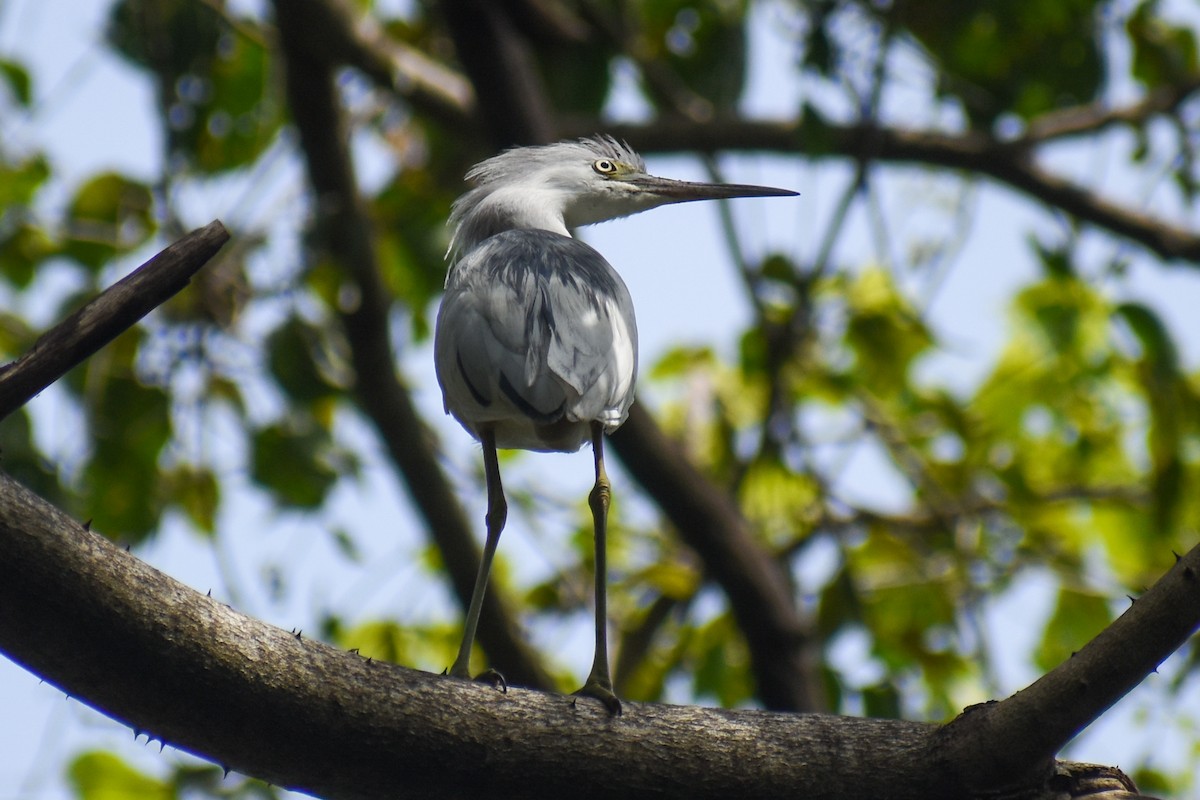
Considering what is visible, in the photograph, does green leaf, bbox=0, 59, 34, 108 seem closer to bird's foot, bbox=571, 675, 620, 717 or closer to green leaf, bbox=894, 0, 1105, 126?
green leaf, bbox=894, 0, 1105, 126

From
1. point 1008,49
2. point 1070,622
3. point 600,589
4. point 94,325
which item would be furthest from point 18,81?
point 1070,622

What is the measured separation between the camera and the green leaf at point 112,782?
5.82 meters

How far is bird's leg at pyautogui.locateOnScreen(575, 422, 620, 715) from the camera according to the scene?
3.38 metres

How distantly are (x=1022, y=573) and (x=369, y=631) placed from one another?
147 inches

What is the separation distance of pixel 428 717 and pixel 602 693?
508 millimetres

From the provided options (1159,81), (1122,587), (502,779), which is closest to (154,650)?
(502,779)

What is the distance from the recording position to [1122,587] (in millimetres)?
6809

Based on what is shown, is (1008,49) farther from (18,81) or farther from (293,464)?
(18,81)

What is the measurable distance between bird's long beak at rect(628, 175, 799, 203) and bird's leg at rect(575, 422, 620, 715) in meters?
1.63

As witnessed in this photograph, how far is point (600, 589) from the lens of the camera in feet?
12.9

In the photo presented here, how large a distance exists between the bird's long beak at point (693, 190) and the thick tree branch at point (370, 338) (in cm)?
171

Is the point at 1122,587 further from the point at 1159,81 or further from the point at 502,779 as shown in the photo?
the point at 502,779

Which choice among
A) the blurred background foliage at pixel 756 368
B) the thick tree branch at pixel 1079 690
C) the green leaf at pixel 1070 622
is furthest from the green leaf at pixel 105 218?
the green leaf at pixel 1070 622

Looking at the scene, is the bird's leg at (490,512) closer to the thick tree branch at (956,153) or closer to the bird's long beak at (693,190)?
the bird's long beak at (693,190)
